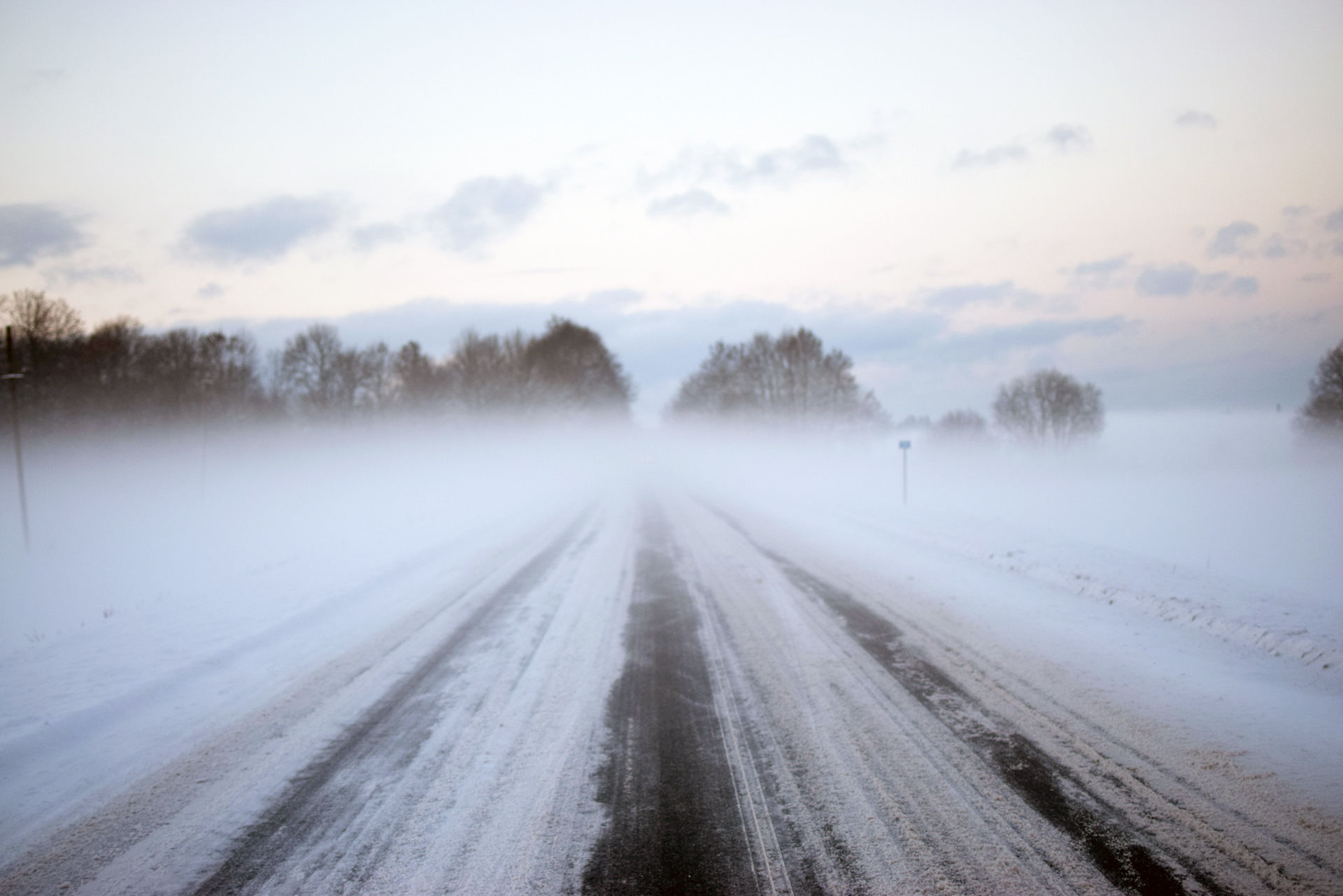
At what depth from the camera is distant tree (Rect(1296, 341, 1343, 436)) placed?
118 ft

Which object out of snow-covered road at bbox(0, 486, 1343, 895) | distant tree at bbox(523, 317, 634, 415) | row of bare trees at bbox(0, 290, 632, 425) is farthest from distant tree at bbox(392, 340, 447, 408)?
snow-covered road at bbox(0, 486, 1343, 895)

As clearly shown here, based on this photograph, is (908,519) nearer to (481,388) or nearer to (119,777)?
(119,777)

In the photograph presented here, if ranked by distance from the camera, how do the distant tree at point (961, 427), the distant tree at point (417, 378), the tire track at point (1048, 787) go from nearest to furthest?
the tire track at point (1048, 787) → the distant tree at point (417, 378) → the distant tree at point (961, 427)

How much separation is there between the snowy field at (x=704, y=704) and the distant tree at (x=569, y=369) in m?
33.0

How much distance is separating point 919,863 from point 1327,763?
113 inches

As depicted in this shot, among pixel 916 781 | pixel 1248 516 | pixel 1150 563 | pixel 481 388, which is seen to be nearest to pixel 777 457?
pixel 481 388

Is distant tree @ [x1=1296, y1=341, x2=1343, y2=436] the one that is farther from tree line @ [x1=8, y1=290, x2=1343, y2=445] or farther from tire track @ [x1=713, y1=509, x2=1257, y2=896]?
tire track @ [x1=713, y1=509, x2=1257, y2=896]

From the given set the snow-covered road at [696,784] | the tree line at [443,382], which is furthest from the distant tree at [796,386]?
the snow-covered road at [696,784]

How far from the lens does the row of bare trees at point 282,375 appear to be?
2977 cm

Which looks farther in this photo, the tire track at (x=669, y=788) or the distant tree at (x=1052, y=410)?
the distant tree at (x=1052, y=410)

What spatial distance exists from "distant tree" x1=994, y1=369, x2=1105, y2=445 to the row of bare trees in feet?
147

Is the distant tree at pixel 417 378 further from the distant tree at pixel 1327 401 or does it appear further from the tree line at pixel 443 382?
the distant tree at pixel 1327 401

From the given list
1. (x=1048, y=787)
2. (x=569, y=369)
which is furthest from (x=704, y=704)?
(x=569, y=369)

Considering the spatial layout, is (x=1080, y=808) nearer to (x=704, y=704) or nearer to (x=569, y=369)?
(x=704, y=704)
